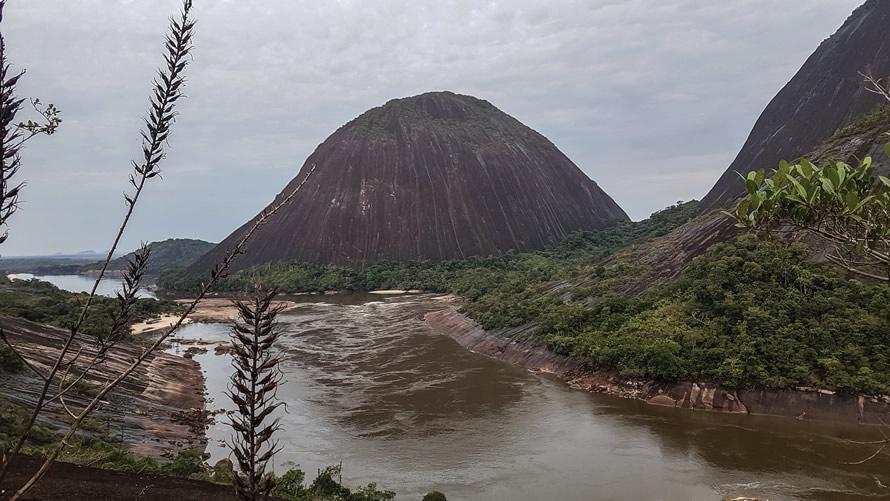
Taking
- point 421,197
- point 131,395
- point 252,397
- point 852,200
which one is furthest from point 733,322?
point 421,197

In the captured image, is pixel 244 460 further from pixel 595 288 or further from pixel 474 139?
pixel 474 139

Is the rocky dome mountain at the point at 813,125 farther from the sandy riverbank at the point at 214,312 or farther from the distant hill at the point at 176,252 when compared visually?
the distant hill at the point at 176,252

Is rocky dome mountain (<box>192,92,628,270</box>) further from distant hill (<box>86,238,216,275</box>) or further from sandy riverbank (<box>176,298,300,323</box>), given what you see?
distant hill (<box>86,238,216,275</box>)

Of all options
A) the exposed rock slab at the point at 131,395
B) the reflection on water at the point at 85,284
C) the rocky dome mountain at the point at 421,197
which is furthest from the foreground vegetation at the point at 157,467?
the rocky dome mountain at the point at 421,197

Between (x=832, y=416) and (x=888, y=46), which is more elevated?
(x=888, y=46)

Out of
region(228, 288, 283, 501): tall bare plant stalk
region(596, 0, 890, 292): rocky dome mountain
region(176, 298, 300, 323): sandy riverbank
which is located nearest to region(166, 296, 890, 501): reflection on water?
region(596, 0, 890, 292): rocky dome mountain

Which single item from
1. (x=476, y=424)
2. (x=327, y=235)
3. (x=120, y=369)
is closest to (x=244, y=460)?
(x=476, y=424)
